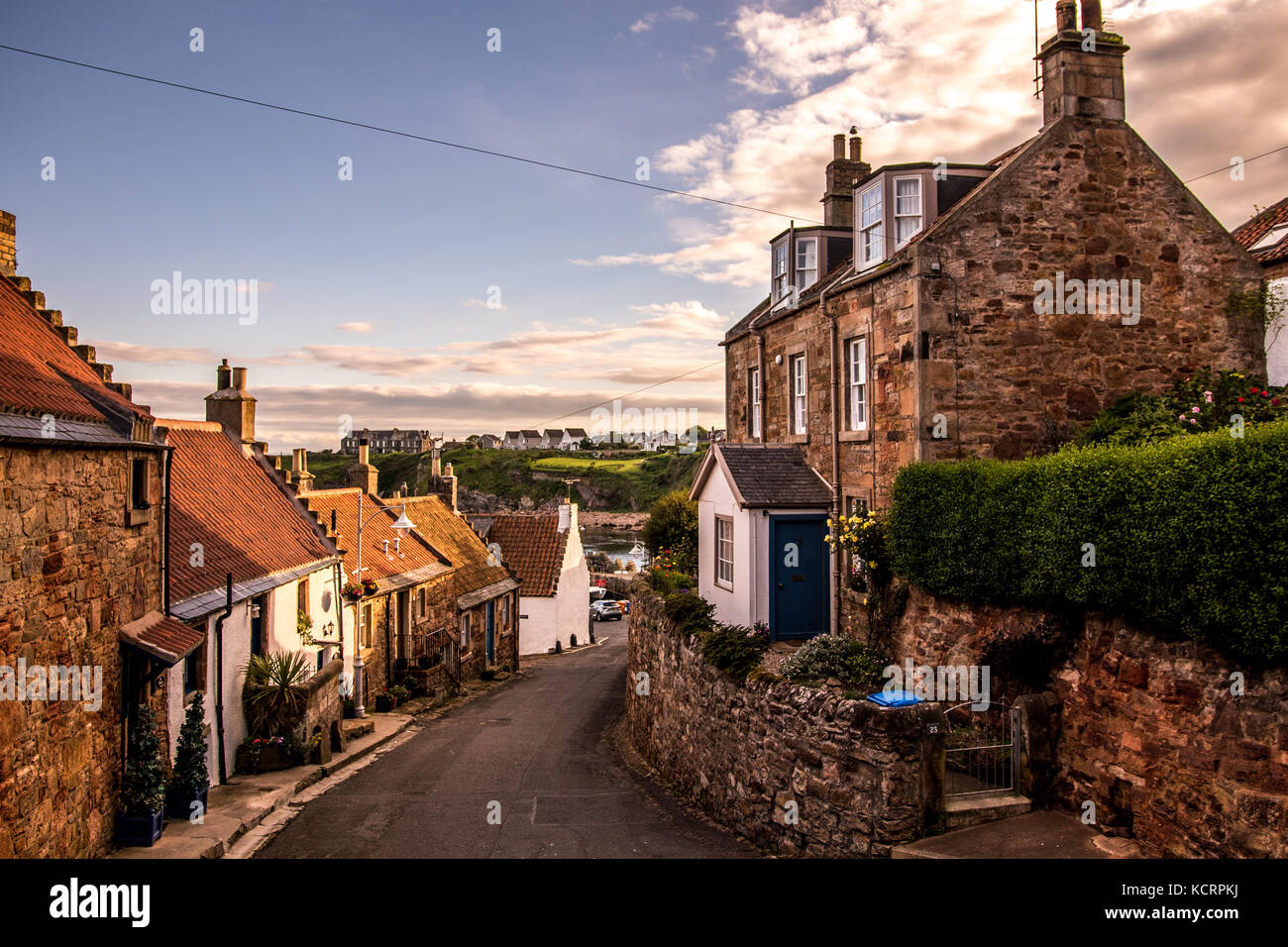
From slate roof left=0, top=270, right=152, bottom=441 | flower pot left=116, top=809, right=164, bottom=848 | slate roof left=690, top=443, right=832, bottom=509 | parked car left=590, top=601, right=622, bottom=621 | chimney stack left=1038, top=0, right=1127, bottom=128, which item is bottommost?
parked car left=590, top=601, right=622, bottom=621

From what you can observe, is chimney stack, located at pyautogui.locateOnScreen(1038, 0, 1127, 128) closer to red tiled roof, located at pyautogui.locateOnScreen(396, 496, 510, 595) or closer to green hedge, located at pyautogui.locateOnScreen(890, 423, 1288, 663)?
green hedge, located at pyautogui.locateOnScreen(890, 423, 1288, 663)

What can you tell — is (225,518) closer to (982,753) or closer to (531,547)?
(982,753)

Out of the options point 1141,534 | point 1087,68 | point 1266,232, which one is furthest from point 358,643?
point 1266,232

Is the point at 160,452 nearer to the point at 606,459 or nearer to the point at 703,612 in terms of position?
the point at 703,612

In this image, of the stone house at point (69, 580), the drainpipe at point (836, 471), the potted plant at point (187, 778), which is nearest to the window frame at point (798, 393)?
the drainpipe at point (836, 471)

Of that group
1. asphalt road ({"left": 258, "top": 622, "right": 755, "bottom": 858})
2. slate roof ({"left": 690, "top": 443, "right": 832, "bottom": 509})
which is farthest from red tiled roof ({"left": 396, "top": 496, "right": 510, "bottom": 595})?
slate roof ({"left": 690, "top": 443, "right": 832, "bottom": 509})

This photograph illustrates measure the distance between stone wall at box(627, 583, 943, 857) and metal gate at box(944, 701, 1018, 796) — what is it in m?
0.79

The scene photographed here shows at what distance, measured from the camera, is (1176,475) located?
Result: 8.44 meters

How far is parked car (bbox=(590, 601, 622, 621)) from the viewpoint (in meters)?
61.2

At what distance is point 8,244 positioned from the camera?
436 inches

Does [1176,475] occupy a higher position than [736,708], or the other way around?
[1176,475]

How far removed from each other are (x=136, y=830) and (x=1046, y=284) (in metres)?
15.7
